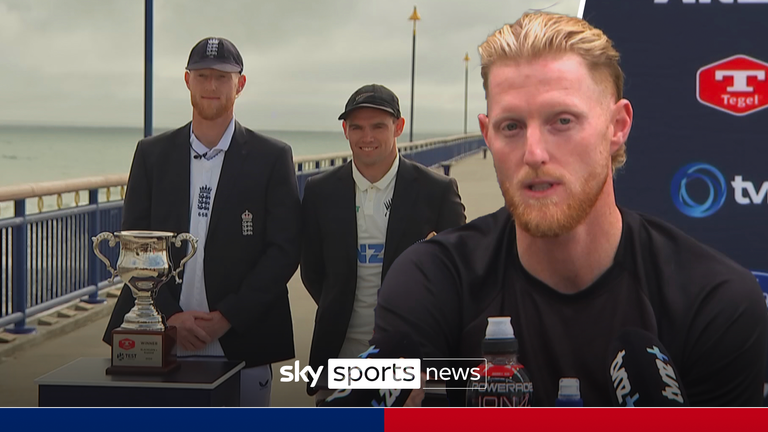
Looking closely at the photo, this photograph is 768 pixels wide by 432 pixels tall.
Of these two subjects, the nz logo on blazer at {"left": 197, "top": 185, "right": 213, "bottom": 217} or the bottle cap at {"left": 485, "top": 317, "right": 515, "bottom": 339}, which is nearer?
the bottle cap at {"left": 485, "top": 317, "right": 515, "bottom": 339}

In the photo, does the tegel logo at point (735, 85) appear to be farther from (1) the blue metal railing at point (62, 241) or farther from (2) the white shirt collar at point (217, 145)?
(2) the white shirt collar at point (217, 145)

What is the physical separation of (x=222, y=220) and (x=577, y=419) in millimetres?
1075

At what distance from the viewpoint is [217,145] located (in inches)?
102

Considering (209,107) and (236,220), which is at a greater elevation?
(209,107)

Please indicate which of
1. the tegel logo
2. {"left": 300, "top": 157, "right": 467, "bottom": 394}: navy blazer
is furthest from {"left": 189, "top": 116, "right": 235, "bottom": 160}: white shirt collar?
the tegel logo

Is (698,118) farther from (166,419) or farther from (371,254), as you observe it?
(166,419)

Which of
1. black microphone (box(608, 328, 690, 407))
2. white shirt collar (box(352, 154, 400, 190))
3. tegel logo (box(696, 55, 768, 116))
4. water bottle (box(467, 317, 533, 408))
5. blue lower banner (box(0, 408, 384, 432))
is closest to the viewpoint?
black microphone (box(608, 328, 690, 407))

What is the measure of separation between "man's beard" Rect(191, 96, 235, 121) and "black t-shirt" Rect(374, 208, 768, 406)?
0.72 m

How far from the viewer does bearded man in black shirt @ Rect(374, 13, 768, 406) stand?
2.04 m

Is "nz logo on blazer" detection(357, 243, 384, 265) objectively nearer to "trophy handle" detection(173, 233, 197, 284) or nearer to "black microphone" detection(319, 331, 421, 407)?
"black microphone" detection(319, 331, 421, 407)

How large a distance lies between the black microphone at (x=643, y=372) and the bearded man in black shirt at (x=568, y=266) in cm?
3

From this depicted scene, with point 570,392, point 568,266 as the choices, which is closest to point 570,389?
point 570,392

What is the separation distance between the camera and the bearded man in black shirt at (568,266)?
2.04m

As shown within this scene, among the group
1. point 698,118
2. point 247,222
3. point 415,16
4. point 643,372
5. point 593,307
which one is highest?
point 415,16
